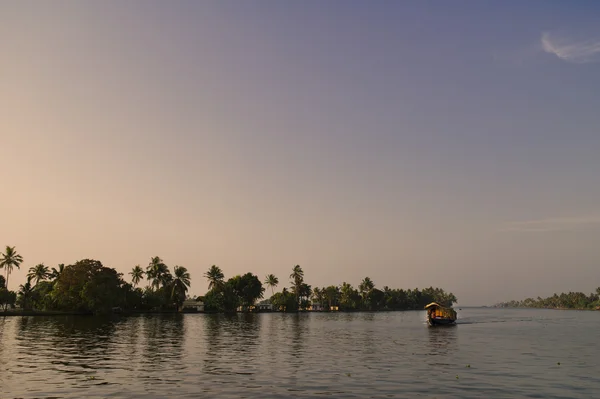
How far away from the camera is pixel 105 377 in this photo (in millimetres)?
31203

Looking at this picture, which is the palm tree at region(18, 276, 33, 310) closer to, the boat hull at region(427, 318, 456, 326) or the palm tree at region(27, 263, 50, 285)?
the palm tree at region(27, 263, 50, 285)

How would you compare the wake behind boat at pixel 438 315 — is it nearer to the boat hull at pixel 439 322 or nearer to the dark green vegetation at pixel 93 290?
the boat hull at pixel 439 322

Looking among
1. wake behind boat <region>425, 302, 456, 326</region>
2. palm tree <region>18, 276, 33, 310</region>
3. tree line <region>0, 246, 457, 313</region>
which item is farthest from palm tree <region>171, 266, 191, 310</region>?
wake behind boat <region>425, 302, 456, 326</region>

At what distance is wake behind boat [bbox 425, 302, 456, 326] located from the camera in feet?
330

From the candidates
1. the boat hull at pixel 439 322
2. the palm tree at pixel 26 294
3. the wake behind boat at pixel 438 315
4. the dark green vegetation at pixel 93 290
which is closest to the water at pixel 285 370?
the boat hull at pixel 439 322

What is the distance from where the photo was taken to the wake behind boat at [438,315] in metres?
101

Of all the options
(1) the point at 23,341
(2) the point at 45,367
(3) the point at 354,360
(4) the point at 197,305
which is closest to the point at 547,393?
(3) the point at 354,360

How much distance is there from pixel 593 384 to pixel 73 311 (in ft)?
435

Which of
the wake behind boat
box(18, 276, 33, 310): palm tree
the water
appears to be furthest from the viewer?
box(18, 276, 33, 310): palm tree

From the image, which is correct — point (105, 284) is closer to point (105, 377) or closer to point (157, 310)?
point (157, 310)

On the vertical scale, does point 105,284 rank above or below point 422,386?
above

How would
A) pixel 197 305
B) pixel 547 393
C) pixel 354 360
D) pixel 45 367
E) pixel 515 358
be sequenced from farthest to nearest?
pixel 197 305
pixel 515 358
pixel 354 360
pixel 45 367
pixel 547 393

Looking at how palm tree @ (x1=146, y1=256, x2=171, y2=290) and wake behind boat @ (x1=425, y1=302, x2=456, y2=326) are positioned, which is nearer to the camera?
wake behind boat @ (x1=425, y1=302, x2=456, y2=326)

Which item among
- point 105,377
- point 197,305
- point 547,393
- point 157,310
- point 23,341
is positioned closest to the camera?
point 547,393
